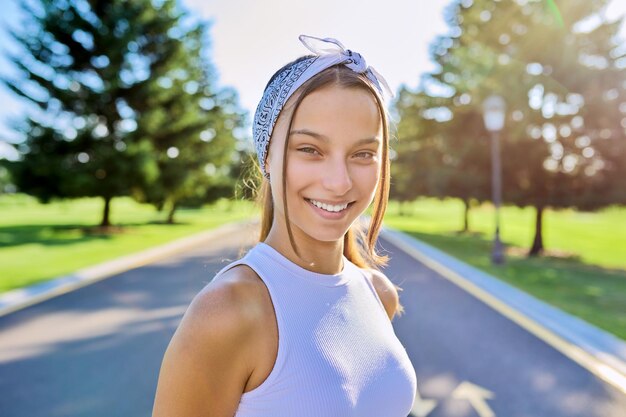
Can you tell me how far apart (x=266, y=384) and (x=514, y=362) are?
515 centimetres

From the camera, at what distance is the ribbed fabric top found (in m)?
1.21

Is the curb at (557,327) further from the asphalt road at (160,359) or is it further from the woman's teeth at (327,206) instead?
the woman's teeth at (327,206)

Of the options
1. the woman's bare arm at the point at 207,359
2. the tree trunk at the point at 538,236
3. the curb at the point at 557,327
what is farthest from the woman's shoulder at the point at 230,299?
the tree trunk at the point at 538,236

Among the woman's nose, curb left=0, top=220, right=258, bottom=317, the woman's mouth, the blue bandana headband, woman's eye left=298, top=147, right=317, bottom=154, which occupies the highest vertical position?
the blue bandana headband

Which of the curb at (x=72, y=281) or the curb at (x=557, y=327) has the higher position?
the curb at (x=72, y=281)

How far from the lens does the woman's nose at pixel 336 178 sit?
141cm

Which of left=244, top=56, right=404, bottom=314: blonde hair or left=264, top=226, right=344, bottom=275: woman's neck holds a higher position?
left=244, top=56, right=404, bottom=314: blonde hair

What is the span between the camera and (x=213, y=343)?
111cm

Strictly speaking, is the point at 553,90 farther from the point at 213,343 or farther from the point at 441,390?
the point at 213,343

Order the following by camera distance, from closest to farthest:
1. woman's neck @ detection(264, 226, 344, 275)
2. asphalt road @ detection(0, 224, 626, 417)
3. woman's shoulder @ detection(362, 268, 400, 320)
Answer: woman's neck @ detection(264, 226, 344, 275) < woman's shoulder @ detection(362, 268, 400, 320) < asphalt road @ detection(0, 224, 626, 417)

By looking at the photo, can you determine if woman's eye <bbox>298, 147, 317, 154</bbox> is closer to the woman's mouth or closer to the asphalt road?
the woman's mouth

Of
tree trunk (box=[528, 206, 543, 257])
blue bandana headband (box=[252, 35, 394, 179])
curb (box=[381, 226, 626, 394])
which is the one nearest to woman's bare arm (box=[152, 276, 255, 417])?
blue bandana headband (box=[252, 35, 394, 179])

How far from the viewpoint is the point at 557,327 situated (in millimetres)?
7000

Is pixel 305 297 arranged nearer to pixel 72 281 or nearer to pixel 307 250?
pixel 307 250
